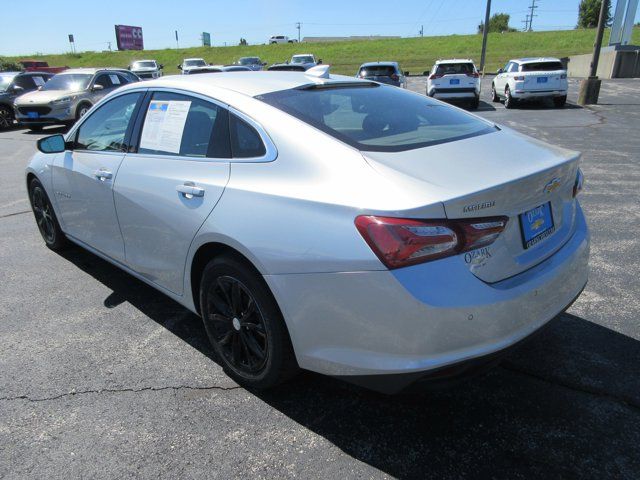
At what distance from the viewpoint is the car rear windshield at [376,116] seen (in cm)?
258

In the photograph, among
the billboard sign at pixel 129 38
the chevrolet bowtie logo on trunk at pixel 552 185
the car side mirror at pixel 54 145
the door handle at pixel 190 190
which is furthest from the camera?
the billboard sign at pixel 129 38

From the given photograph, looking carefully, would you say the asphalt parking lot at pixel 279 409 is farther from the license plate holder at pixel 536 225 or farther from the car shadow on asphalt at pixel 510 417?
the license plate holder at pixel 536 225

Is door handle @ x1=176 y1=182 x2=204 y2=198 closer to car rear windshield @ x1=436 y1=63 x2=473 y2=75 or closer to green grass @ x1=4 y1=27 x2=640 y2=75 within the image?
car rear windshield @ x1=436 y1=63 x2=473 y2=75

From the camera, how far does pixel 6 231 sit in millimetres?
5922

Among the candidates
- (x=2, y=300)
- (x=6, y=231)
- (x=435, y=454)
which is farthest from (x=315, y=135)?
(x=6, y=231)

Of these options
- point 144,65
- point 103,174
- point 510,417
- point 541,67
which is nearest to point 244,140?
point 103,174

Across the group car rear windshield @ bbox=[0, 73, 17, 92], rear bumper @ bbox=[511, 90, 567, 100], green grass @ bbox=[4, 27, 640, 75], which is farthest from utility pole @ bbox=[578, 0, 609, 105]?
green grass @ bbox=[4, 27, 640, 75]

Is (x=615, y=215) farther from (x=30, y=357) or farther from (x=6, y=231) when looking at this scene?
(x=6, y=231)

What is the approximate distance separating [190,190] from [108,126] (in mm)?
1487

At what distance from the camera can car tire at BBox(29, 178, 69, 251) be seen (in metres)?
4.81

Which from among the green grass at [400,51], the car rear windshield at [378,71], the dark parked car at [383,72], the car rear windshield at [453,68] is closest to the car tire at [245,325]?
the dark parked car at [383,72]

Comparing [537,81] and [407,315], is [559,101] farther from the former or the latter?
[407,315]

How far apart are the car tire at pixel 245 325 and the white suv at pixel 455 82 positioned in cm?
1615

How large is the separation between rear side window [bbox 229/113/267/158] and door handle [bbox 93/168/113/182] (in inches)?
47.8
